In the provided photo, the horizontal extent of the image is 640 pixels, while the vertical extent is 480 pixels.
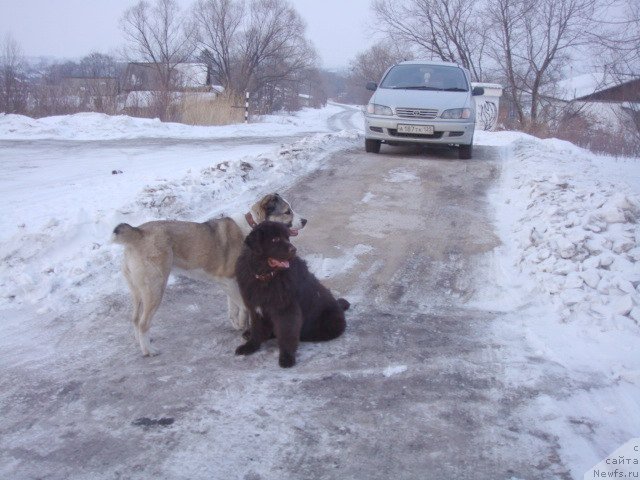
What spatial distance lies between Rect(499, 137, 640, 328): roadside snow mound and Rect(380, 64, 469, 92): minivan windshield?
386 centimetres

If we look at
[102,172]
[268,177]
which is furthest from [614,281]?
[102,172]

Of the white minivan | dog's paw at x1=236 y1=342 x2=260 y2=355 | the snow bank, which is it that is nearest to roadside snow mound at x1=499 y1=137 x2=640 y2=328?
the white minivan

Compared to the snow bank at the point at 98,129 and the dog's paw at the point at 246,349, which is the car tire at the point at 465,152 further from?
the snow bank at the point at 98,129

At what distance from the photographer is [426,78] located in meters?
12.8

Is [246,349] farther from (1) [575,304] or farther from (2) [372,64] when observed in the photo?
(2) [372,64]

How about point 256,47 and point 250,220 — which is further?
point 256,47

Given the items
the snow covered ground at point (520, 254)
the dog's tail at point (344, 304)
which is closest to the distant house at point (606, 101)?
the snow covered ground at point (520, 254)

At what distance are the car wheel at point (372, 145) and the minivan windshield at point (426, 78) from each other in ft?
4.42

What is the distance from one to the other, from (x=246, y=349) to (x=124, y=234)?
135 centimetres

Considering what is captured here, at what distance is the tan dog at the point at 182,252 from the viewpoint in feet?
14.9

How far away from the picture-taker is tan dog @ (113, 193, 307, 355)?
4.54 m

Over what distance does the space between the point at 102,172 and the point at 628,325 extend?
34.3 ft

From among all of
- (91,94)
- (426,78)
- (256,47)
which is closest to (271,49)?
(256,47)

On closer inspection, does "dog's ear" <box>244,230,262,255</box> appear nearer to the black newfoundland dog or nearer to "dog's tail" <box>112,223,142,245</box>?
the black newfoundland dog
